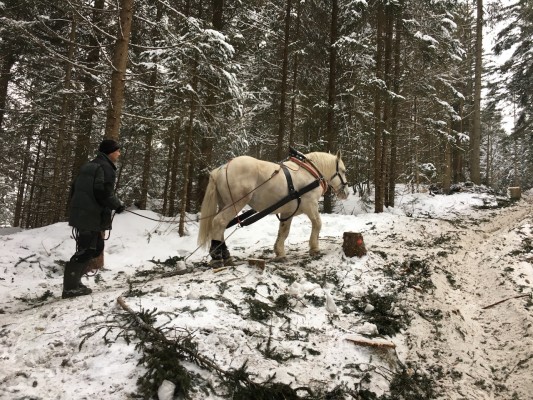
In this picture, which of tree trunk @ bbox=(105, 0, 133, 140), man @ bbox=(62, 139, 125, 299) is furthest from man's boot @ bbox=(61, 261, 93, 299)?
tree trunk @ bbox=(105, 0, 133, 140)

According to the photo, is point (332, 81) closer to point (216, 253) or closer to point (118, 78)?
point (118, 78)

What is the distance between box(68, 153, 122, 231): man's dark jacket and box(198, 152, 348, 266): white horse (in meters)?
1.71

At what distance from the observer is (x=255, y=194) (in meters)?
6.08

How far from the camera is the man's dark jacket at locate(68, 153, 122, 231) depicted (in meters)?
4.48

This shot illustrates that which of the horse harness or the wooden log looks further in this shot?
the horse harness

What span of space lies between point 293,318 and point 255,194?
2.61 m

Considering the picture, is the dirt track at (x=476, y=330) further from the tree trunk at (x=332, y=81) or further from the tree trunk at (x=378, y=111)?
the tree trunk at (x=332, y=81)

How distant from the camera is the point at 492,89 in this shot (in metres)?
22.0

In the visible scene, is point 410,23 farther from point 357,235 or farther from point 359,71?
point 357,235

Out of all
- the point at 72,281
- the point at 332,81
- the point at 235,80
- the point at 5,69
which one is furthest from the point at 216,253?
the point at 5,69

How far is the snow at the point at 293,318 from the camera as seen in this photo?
2916 mm

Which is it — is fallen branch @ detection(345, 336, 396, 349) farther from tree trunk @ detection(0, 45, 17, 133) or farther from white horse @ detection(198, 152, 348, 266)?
tree trunk @ detection(0, 45, 17, 133)

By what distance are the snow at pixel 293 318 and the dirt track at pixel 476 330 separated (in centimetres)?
2

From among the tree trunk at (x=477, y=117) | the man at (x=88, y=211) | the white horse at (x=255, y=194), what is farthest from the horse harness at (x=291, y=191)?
the tree trunk at (x=477, y=117)
